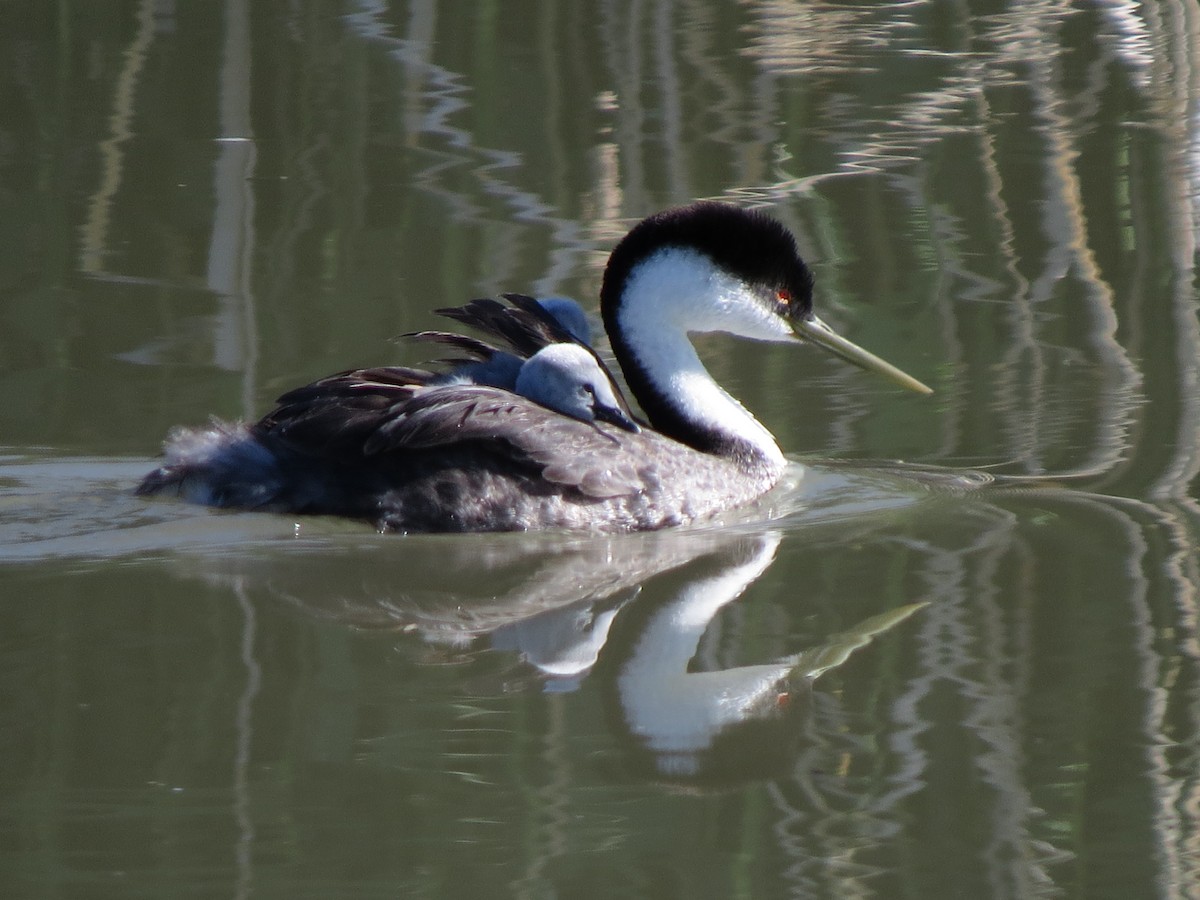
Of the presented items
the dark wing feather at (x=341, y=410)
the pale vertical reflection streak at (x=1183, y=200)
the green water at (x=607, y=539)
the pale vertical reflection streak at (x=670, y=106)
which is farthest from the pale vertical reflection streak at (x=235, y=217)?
the pale vertical reflection streak at (x=1183, y=200)

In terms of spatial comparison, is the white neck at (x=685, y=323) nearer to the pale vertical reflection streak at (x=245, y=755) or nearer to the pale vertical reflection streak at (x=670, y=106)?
the pale vertical reflection streak at (x=245, y=755)

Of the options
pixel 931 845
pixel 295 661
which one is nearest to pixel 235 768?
pixel 295 661

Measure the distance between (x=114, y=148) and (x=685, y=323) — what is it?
217 inches

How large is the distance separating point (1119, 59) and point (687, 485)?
8.03m

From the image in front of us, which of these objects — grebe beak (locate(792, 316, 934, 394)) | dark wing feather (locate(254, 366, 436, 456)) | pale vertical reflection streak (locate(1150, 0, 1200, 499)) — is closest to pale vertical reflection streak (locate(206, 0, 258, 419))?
dark wing feather (locate(254, 366, 436, 456))

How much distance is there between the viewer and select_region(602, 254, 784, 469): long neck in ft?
23.0

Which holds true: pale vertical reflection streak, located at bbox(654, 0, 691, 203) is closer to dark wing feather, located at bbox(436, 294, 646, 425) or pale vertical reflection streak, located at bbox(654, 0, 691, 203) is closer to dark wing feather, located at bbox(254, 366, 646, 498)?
dark wing feather, located at bbox(436, 294, 646, 425)

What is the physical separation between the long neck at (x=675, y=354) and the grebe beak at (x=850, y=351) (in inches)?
15.0

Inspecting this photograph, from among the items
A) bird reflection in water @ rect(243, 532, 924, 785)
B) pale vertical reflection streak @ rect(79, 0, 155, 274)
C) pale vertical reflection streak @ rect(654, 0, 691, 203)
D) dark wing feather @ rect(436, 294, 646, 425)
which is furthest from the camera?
pale vertical reflection streak @ rect(654, 0, 691, 203)

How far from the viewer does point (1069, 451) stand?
6.97 m

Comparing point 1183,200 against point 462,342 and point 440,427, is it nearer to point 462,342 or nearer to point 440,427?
point 462,342

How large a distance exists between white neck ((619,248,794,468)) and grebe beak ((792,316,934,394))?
9.5 inches

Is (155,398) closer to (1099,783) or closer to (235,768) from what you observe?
(235,768)

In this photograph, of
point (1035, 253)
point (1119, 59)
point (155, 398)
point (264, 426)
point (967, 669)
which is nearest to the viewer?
point (967, 669)
